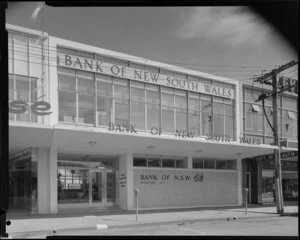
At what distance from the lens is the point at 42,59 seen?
13258 mm

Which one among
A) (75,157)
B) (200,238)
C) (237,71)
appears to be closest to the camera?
(200,238)

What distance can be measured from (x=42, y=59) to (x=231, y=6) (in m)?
11.3

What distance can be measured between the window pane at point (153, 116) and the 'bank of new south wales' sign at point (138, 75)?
1.02 meters

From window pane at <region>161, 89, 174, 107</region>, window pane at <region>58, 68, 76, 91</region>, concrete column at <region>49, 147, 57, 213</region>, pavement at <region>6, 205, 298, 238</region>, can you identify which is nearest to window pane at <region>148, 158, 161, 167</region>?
window pane at <region>161, 89, 174, 107</region>

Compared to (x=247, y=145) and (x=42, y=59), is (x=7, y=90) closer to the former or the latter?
(x=42, y=59)

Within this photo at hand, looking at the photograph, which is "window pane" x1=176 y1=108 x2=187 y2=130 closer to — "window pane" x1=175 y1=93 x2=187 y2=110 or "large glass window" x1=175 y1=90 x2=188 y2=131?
"large glass window" x1=175 y1=90 x2=188 y2=131

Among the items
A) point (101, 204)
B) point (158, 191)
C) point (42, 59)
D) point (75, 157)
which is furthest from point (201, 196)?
point (42, 59)

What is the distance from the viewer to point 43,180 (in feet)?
48.3

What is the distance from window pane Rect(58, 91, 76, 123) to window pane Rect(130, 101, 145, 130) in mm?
2324

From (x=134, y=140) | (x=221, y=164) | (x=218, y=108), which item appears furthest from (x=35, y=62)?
(x=221, y=164)

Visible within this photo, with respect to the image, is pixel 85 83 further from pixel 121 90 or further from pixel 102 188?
Answer: pixel 102 188

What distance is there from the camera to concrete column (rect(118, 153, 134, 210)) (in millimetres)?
16844

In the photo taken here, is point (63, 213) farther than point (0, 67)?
Yes

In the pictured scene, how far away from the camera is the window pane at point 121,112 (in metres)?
16.1
